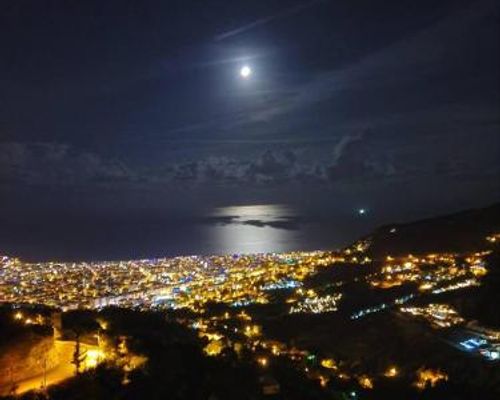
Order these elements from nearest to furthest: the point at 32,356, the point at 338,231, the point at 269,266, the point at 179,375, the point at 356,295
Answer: the point at 32,356, the point at 179,375, the point at 356,295, the point at 269,266, the point at 338,231

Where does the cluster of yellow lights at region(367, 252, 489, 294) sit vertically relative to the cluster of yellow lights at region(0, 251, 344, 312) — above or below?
below

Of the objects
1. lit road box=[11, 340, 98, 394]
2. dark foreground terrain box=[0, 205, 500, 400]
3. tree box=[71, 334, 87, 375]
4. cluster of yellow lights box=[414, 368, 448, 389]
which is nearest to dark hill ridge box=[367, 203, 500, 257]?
dark foreground terrain box=[0, 205, 500, 400]

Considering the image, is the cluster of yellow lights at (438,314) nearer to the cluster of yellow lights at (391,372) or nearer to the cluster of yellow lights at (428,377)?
the cluster of yellow lights at (391,372)

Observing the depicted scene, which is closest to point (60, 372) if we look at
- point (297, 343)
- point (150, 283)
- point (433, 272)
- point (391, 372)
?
point (391, 372)

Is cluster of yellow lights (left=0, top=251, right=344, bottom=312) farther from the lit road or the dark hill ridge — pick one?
the lit road

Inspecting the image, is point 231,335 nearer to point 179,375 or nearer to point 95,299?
point 179,375

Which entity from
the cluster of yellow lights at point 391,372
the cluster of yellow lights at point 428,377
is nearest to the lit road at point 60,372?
the cluster of yellow lights at point 391,372

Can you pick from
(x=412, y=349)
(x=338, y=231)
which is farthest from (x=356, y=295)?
(x=338, y=231)

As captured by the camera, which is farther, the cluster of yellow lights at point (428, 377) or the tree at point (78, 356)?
the cluster of yellow lights at point (428, 377)

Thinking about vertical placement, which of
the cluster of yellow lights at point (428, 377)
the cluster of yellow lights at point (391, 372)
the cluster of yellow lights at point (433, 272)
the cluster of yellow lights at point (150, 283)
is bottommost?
the cluster of yellow lights at point (428, 377)
